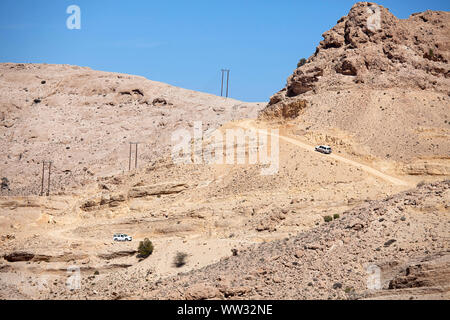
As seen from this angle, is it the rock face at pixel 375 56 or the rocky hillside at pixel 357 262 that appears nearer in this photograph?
the rocky hillside at pixel 357 262

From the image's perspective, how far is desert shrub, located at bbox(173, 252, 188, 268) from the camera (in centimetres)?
3212

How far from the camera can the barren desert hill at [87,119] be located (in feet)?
210

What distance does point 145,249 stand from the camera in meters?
34.2

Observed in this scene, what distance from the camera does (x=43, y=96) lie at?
85.9 m

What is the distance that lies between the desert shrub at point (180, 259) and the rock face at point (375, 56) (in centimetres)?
1728

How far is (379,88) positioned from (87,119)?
4464 centimetres

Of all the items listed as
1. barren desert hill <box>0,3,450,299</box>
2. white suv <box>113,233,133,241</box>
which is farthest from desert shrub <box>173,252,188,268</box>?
white suv <box>113,233,133,241</box>

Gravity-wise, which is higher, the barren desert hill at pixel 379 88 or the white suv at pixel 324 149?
the barren desert hill at pixel 379 88

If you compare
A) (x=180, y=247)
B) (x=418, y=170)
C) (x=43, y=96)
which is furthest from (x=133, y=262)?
(x=43, y=96)

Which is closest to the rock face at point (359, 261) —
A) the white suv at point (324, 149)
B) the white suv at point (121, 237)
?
the white suv at point (121, 237)

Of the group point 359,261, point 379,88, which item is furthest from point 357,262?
point 379,88

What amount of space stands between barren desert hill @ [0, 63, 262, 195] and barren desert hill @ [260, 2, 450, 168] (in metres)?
18.3

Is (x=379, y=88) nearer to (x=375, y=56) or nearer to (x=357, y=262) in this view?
(x=375, y=56)

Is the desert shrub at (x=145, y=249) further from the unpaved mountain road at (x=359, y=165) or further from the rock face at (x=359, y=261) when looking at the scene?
the unpaved mountain road at (x=359, y=165)
